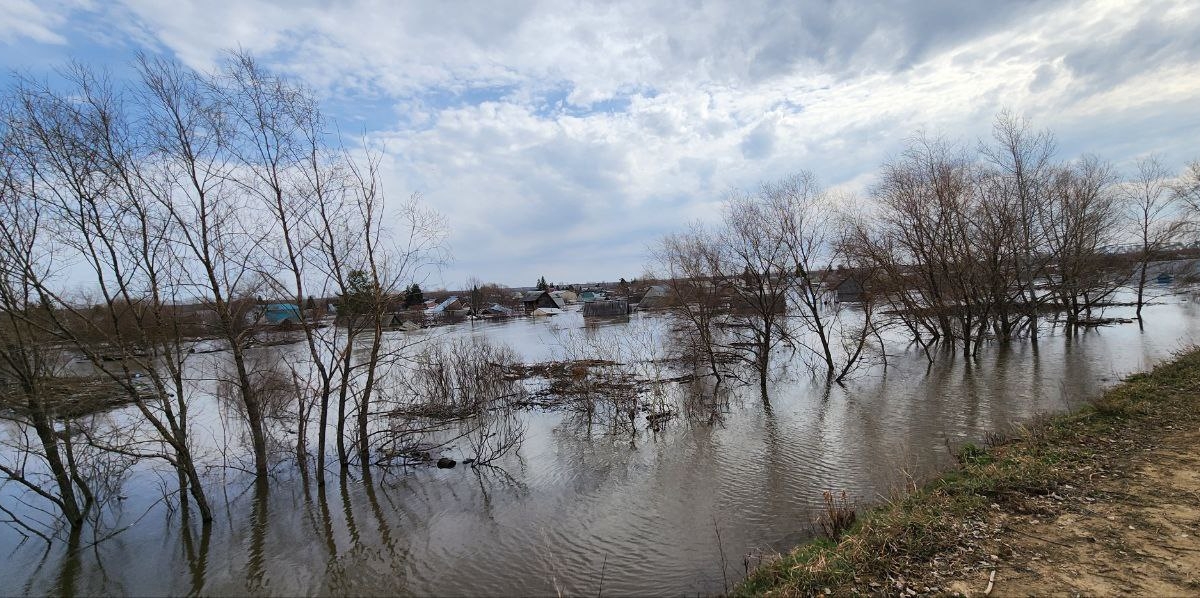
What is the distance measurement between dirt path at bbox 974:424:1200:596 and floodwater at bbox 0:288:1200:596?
7.27 feet

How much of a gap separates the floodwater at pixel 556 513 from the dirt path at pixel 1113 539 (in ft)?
7.27

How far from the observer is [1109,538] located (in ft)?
16.8

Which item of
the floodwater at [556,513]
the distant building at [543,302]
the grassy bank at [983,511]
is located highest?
the distant building at [543,302]

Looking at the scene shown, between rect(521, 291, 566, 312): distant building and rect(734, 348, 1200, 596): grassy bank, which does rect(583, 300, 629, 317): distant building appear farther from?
rect(734, 348, 1200, 596): grassy bank

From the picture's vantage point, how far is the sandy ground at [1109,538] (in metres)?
4.44

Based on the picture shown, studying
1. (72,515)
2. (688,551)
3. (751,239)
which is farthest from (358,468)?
(751,239)

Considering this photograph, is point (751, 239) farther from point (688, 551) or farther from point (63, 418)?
point (63, 418)

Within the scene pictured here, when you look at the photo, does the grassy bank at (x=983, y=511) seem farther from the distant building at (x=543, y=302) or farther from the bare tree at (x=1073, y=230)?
the distant building at (x=543, y=302)

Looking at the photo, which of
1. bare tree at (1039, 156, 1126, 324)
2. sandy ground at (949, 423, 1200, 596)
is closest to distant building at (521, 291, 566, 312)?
bare tree at (1039, 156, 1126, 324)

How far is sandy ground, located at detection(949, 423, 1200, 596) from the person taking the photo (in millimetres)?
4441

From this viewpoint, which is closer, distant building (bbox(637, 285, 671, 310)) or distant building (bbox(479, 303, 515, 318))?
distant building (bbox(637, 285, 671, 310))

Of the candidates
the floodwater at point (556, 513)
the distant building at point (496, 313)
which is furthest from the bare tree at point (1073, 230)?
the distant building at point (496, 313)

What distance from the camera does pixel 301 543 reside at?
862cm

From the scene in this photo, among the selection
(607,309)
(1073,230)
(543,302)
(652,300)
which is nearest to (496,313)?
(543,302)
